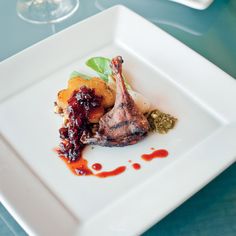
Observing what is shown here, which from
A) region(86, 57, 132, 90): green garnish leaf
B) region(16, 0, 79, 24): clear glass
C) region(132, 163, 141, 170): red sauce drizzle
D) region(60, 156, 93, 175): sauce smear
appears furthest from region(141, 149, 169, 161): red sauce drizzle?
region(16, 0, 79, 24): clear glass

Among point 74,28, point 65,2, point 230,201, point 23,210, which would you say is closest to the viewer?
point 23,210

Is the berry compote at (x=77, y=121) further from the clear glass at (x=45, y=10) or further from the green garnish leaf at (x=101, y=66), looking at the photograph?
the clear glass at (x=45, y=10)

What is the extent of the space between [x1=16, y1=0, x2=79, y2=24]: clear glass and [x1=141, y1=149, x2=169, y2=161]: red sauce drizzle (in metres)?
0.76

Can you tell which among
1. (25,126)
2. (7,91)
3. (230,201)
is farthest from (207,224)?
(7,91)

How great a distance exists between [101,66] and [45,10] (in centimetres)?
46

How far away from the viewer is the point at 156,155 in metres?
1.26

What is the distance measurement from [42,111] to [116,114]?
0.26 meters

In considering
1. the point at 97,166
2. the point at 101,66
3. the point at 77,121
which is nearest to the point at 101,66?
the point at 101,66

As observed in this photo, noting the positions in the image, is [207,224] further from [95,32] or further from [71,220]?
[95,32]

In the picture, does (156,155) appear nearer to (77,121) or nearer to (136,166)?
(136,166)

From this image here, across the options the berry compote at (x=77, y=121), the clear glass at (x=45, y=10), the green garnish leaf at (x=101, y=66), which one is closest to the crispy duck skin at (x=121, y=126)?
the berry compote at (x=77, y=121)

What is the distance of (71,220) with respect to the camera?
1.12 metres

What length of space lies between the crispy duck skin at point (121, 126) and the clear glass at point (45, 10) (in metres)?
0.62

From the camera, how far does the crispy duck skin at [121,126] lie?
127 centimetres
